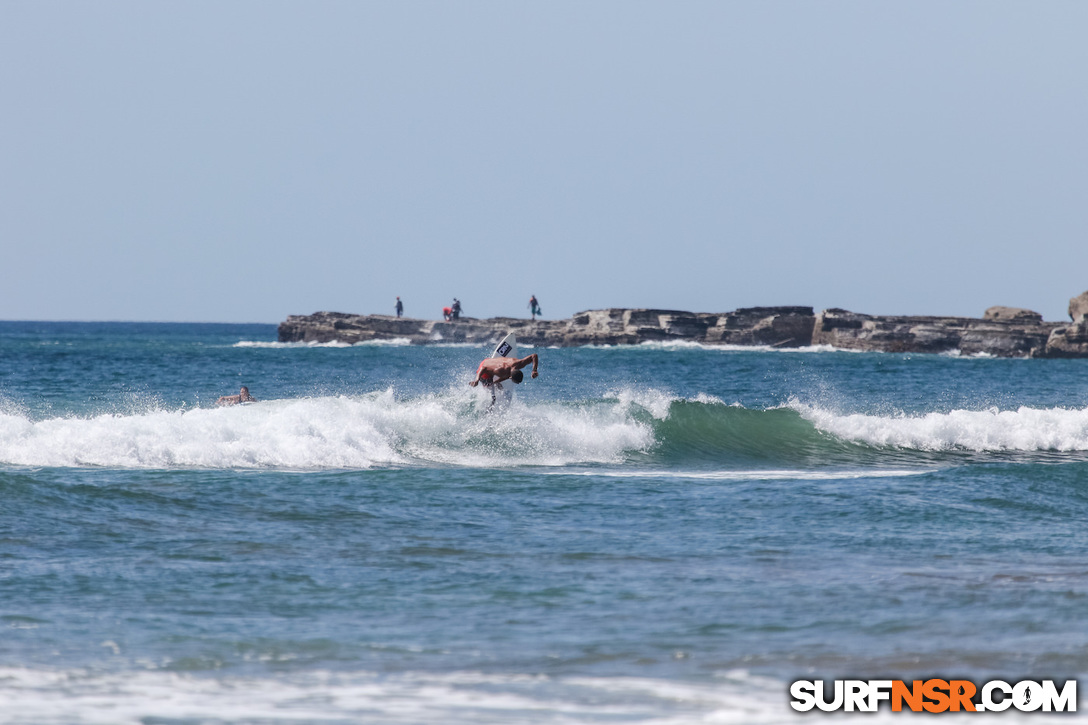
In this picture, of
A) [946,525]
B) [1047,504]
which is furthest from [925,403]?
[946,525]

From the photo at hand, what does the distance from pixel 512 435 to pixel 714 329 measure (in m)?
102

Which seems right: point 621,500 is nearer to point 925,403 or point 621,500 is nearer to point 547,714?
point 547,714

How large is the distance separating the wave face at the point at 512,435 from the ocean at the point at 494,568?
11 cm

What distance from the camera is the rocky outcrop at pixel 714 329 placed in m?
107

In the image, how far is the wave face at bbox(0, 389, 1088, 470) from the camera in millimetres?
20016

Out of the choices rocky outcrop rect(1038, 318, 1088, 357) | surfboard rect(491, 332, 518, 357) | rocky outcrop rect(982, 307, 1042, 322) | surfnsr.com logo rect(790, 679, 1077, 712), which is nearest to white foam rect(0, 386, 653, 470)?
surfboard rect(491, 332, 518, 357)

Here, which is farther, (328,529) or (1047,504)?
(1047,504)

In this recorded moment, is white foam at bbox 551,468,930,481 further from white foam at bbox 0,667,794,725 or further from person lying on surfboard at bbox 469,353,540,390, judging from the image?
white foam at bbox 0,667,794,725

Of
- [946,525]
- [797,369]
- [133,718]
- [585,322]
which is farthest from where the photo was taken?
[585,322]

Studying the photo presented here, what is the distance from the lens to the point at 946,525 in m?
14.2

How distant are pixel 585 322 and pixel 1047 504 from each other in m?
111

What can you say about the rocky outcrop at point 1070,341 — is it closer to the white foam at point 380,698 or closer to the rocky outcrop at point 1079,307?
the rocky outcrop at point 1079,307

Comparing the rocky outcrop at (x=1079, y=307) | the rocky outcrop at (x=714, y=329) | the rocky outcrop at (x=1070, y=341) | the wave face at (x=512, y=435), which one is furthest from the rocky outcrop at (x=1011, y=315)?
the wave face at (x=512, y=435)

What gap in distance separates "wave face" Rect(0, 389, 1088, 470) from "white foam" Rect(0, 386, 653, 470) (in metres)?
0.03
